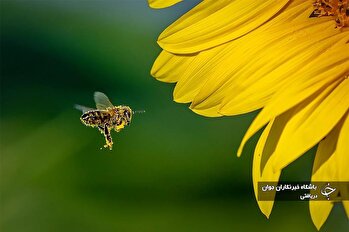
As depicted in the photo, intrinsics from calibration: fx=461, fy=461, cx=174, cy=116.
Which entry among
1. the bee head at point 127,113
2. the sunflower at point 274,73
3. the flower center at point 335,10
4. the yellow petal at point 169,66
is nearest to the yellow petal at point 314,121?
the sunflower at point 274,73

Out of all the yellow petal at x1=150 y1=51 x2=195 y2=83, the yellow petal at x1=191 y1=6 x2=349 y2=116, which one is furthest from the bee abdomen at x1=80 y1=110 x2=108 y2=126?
the yellow petal at x1=191 y1=6 x2=349 y2=116

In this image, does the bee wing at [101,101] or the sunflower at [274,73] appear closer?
the sunflower at [274,73]

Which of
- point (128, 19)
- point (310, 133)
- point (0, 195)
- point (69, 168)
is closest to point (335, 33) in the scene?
point (310, 133)

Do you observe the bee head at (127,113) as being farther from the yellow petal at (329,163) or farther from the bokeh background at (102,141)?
the yellow petal at (329,163)

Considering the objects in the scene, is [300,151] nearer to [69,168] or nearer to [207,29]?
[207,29]

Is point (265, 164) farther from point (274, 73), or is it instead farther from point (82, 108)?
point (82, 108)

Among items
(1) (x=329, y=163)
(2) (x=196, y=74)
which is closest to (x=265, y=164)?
(1) (x=329, y=163)
